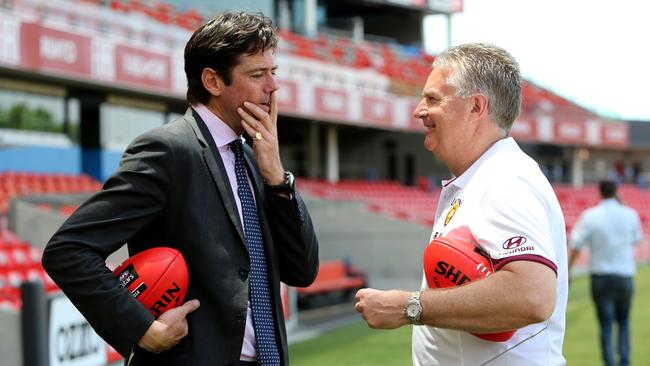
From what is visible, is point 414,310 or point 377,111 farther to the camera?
point 377,111

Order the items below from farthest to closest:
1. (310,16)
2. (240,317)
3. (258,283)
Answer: (310,16) → (258,283) → (240,317)

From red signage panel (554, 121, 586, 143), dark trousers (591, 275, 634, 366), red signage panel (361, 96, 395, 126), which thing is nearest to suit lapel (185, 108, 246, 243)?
dark trousers (591, 275, 634, 366)

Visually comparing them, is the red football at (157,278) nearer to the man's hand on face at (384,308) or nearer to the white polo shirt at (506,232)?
the man's hand on face at (384,308)

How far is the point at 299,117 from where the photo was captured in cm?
2733

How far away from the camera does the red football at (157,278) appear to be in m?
2.46

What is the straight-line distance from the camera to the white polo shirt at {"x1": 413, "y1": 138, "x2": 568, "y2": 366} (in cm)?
221

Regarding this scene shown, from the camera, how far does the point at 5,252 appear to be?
33.6 ft

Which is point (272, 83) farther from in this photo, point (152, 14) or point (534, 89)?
point (534, 89)

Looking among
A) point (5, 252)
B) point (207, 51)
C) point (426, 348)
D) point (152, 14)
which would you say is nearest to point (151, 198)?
point (207, 51)

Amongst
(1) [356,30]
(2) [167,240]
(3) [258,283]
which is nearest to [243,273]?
(3) [258,283]

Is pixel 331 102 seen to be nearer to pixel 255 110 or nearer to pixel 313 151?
pixel 313 151

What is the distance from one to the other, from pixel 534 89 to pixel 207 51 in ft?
134

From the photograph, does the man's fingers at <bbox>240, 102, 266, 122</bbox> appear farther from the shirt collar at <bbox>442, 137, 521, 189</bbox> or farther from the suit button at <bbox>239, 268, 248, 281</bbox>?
the shirt collar at <bbox>442, 137, 521, 189</bbox>

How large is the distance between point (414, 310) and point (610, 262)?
5.94 m
